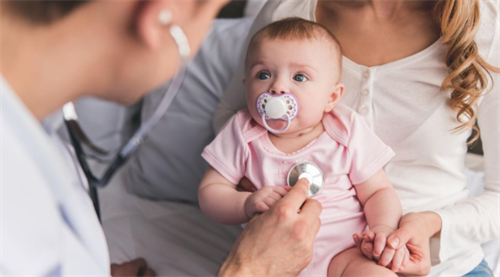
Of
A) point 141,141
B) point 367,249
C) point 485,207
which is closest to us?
point 141,141

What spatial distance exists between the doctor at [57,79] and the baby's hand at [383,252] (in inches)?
18.7

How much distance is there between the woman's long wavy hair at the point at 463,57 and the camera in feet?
3.67

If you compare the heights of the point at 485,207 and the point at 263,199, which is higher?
the point at 263,199

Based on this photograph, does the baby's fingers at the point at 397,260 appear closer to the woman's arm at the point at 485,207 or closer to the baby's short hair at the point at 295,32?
the woman's arm at the point at 485,207

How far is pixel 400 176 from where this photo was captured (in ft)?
4.09

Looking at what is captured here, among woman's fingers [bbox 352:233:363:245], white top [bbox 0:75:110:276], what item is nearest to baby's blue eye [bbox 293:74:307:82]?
woman's fingers [bbox 352:233:363:245]

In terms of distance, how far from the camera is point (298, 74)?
3.60ft

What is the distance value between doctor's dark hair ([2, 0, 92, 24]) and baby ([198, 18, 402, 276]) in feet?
1.62

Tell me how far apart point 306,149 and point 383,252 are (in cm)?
26

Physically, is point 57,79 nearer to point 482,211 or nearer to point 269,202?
point 269,202

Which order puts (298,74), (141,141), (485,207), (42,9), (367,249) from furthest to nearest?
(485,207)
(298,74)
(367,249)
(141,141)
(42,9)

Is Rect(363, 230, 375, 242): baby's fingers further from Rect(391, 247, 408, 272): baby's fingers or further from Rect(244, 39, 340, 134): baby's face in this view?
Rect(244, 39, 340, 134): baby's face

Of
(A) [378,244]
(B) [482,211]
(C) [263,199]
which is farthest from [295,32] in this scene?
(B) [482,211]

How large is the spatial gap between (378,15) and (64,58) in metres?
0.78
